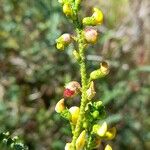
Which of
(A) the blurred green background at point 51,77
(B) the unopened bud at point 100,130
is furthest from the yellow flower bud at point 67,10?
(A) the blurred green background at point 51,77

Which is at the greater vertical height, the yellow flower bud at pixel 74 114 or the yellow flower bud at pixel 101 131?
the yellow flower bud at pixel 74 114

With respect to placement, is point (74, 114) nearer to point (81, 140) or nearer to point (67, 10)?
point (81, 140)

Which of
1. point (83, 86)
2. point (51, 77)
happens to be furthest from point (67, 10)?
point (51, 77)

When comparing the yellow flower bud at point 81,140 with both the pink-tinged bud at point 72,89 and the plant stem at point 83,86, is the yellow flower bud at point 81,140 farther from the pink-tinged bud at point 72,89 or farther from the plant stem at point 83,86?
the pink-tinged bud at point 72,89

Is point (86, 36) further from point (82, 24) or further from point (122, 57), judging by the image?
point (122, 57)

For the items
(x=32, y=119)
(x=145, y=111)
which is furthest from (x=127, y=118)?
(x=32, y=119)

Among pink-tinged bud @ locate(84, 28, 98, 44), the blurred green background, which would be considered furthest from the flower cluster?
the blurred green background
